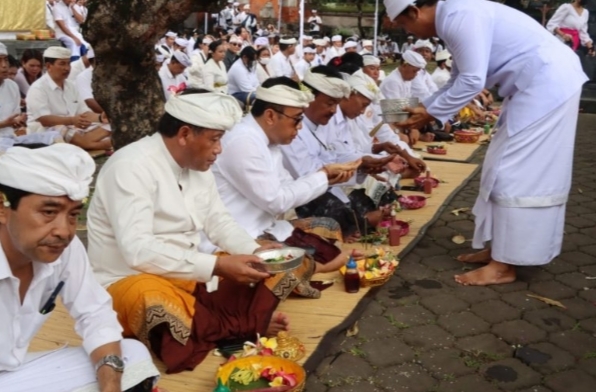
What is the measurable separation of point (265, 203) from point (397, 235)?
4.66ft

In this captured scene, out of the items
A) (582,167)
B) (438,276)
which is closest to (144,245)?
(438,276)

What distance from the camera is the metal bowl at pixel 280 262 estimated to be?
10.2 feet

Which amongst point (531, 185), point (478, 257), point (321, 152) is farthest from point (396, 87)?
point (531, 185)

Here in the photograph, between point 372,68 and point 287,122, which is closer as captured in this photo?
point 287,122

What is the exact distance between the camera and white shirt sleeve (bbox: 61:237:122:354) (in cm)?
238

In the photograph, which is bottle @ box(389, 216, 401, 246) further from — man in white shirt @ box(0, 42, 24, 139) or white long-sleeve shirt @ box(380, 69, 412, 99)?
man in white shirt @ box(0, 42, 24, 139)

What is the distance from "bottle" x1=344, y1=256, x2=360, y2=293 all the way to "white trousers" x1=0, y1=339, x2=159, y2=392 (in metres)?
1.80

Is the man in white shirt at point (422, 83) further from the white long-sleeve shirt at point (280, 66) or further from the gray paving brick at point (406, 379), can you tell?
the white long-sleeve shirt at point (280, 66)

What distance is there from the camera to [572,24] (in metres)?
11.7

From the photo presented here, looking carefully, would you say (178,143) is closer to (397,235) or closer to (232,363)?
(232,363)

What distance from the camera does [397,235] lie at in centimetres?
495

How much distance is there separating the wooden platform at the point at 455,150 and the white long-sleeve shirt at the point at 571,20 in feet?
12.2

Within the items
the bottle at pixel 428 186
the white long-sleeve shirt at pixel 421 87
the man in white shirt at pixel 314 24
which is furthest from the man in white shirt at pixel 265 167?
the man in white shirt at pixel 314 24

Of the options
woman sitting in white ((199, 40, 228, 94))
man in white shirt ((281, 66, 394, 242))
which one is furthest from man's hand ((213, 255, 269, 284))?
woman sitting in white ((199, 40, 228, 94))
